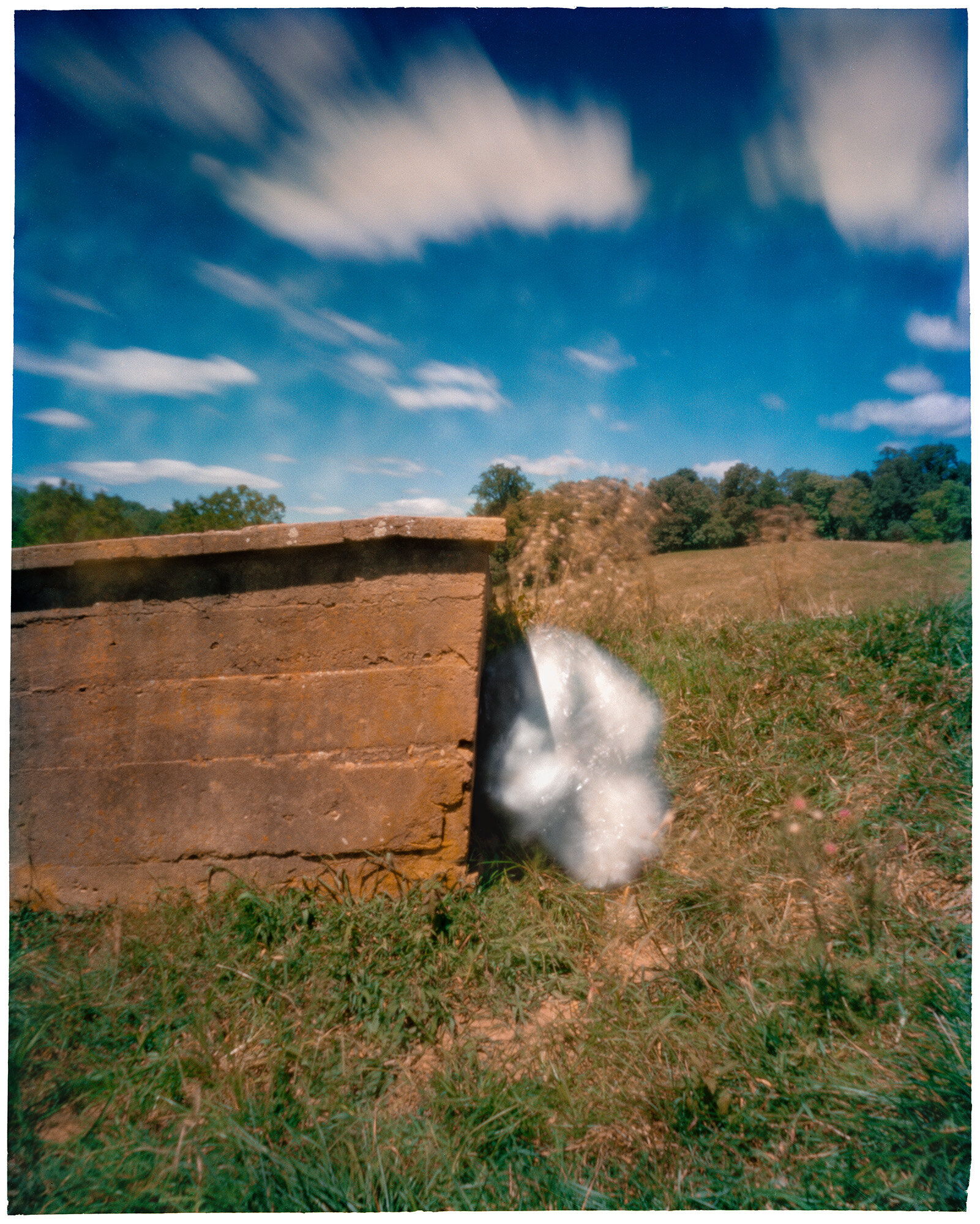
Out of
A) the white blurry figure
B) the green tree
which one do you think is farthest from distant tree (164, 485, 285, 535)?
the green tree

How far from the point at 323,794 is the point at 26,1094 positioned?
53.0 inches

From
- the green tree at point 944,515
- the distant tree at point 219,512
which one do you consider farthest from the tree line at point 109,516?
the green tree at point 944,515

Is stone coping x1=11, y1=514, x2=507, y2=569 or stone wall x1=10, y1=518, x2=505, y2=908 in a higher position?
stone coping x1=11, y1=514, x2=507, y2=569

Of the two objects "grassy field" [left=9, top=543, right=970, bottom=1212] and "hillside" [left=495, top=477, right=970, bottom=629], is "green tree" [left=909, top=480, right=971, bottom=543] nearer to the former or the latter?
"grassy field" [left=9, top=543, right=970, bottom=1212]

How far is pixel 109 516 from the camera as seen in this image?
2.79 metres

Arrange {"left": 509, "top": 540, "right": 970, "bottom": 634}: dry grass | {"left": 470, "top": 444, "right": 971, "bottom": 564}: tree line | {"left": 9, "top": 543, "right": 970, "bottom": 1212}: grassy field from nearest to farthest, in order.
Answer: {"left": 9, "top": 543, "right": 970, "bottom": 1212}: grassy field → {"left": 470, "top": 444, "right": 971, "bottom": 564}: tree line → {"left": 509, "top": 540, "right": 970, "bottom": 634}: dry grass

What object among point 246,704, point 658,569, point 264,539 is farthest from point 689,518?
point 246,704

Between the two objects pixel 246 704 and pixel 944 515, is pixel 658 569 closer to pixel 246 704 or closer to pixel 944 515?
pixel 944 515

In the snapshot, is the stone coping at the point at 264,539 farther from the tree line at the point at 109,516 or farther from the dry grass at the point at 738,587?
the dry grass at the point at 738,587

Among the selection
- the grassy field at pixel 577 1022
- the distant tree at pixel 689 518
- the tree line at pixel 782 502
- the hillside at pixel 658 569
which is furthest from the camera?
the distant tree at pixel 689 518

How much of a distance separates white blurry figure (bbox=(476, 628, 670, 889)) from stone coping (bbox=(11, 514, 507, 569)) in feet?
3.52

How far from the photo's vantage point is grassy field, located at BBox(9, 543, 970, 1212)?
1.60 metres

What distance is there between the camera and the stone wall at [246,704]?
2.49 m

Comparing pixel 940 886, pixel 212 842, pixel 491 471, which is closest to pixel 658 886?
pixel 940 886
